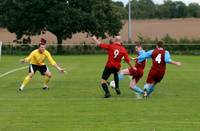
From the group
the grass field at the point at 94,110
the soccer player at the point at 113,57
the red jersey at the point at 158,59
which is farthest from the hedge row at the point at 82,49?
the red jersey at the point at 158,59

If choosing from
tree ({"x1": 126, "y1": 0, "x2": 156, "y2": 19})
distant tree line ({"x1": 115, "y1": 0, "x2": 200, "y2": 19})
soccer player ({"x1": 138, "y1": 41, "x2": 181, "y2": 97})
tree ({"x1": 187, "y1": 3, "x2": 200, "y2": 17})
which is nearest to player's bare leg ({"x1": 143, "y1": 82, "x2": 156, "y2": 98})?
soccer player ({"x1": 138, "y1": 41, "x2": 181, "y2": 97})

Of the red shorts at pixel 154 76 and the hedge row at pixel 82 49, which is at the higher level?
the red shorts at pixel 154 76

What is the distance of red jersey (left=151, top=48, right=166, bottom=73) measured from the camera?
19.1 meters

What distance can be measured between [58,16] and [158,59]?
2041 inches

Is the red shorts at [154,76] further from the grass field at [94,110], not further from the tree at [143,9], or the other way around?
the tree at [143,9]

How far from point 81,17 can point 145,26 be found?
3062 cm

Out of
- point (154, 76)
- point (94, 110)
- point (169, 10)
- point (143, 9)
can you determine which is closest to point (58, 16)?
point (154, 76)

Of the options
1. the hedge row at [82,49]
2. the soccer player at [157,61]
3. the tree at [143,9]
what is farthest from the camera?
the tree at [143,9]

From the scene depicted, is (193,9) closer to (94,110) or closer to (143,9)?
(143,9)

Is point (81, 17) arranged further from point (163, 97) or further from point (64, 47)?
point (163, 97)

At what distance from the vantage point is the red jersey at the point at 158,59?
19.1 meters

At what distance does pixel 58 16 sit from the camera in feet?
230

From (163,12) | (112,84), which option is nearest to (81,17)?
(112,84)

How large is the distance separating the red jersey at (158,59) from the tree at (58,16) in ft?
168
